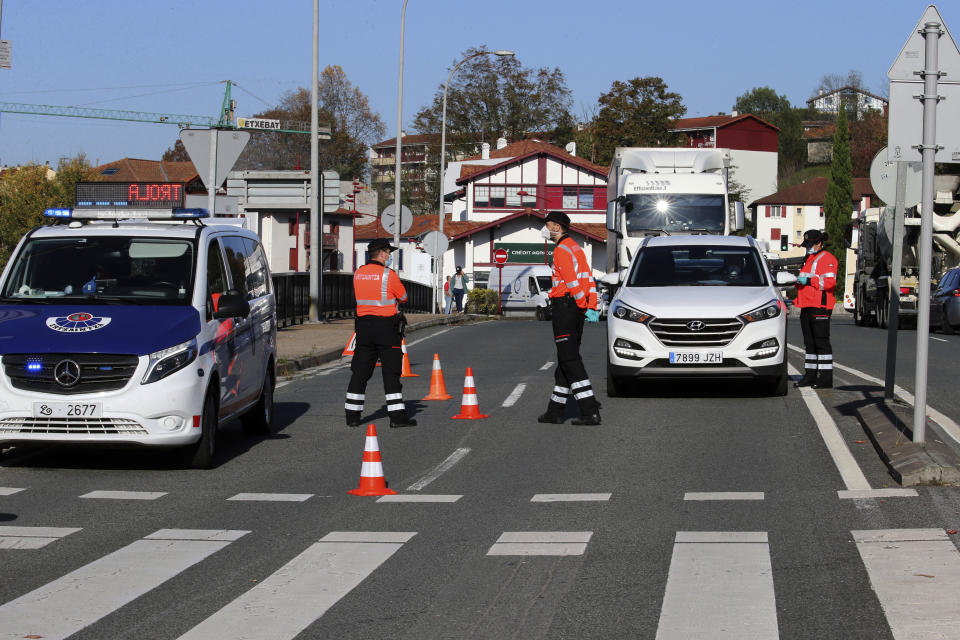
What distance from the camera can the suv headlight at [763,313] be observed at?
46.5 ft

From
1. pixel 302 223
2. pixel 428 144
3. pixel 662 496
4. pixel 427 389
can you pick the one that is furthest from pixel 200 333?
pixel 428 144

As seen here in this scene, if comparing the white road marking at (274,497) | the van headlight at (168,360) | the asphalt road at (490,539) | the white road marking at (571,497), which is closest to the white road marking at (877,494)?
the asphalt road at (490,539)

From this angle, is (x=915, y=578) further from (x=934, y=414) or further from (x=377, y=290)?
(x=377, y=290)

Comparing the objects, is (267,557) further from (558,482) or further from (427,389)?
(427,389)

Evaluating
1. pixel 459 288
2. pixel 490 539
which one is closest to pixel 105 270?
pixel 490 539

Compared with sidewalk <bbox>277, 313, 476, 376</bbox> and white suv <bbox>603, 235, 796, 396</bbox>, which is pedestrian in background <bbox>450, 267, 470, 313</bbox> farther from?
white suv <bbox>603, 235, 796, 396</bbox>

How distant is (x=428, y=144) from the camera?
3836 inches

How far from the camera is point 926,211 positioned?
979cm

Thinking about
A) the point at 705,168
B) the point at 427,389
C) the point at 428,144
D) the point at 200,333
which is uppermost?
the point at 428,144

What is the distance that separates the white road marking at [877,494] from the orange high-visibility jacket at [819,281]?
7.24 meters

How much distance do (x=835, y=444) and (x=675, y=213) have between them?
1784 cm

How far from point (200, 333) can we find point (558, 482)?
2951 millimetres

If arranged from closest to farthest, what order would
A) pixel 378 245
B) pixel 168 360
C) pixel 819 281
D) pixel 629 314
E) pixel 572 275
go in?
pixel 168 360 → pixel 572 275 → pixel 378 245 → pixel 629 314 → pixel 819 281

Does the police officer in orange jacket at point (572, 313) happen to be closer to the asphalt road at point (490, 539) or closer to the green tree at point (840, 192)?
the asphalt road at point (490, 539)
